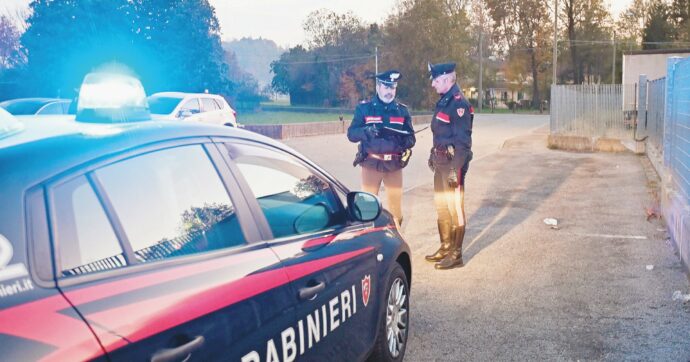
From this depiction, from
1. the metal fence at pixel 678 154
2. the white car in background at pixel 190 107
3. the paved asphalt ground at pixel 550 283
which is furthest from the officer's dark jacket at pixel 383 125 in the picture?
the white car in background at pixel 190 107

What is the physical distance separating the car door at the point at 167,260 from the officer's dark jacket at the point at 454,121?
385cm

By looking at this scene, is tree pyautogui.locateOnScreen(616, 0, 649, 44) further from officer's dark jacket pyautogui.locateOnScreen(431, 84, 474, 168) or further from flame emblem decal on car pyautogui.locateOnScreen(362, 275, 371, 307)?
flame emblem decal on car pyautogui.locateOnScreen(362, 275, 371, 307)

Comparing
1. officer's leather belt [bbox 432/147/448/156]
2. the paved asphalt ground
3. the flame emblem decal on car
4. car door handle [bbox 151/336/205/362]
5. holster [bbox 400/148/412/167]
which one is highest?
officer's leather belt [bbox 432/147/448/156]

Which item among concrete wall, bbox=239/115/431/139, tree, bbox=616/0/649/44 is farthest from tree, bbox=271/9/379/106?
concrete wall, bbox=239/115/431/139

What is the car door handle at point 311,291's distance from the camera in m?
2.71

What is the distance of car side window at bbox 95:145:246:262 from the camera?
6.75 ft

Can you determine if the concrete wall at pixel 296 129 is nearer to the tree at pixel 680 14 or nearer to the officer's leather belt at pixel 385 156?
the officer's leather belt at pixel 385 156

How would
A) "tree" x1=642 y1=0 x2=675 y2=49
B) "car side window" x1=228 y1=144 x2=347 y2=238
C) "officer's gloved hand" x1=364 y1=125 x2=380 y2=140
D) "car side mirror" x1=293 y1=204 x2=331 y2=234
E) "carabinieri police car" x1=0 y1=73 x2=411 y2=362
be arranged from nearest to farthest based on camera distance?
"carabinieri police car" x1=0 y1=73 x2=411 y2=362
"car side window" x1=228 y1=144 x2=347 y2=238
"car side mirror" x1=293 y1=204 x2=331 y2=234
"officer's gloved hand" x1=364 y1=125 x2=380 y2=140
"tree" x1=642 y1=0 x2=675 y2=49

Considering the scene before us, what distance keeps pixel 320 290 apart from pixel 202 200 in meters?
0.72

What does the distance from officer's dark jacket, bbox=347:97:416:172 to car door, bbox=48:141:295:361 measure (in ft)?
12.7

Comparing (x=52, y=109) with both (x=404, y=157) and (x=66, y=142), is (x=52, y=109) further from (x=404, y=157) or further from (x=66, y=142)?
(x=66, y=142)

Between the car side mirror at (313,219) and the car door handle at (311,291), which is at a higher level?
the car side mirror at (313,219)

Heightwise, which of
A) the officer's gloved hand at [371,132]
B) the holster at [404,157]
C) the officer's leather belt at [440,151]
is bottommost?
the holster at [404,157]

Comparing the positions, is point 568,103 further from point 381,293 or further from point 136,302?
point 136,302
